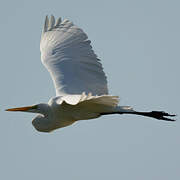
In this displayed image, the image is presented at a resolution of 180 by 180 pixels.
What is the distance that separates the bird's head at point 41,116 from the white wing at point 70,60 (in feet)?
1.04

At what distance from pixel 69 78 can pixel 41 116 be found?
2.60 ft

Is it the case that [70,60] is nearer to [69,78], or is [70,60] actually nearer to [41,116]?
[69,78]

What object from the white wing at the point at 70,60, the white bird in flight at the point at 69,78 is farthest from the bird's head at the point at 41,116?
the white wing at the point at 70,60

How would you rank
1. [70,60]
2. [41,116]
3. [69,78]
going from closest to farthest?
[41,116] < [69,78] < [70,60]

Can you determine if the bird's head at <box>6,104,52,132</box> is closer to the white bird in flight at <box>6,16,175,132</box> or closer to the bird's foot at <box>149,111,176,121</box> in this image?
the white bird in flight at <box>6,16,175,132</box>

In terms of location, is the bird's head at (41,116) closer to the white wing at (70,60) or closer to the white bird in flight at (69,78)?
the white bird in flight at (69,78)

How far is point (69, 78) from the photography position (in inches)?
343

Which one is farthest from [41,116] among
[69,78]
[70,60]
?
[70,60]

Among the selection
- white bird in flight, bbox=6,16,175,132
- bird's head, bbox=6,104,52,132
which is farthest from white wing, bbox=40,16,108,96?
bird's head, bbox=6,104,52,132

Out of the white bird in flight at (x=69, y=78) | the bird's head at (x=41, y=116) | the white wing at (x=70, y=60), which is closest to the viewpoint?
the white bird in flight at (x=69, y=78)

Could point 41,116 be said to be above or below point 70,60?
below

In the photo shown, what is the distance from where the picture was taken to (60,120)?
27.3 ft

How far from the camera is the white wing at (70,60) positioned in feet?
28.3

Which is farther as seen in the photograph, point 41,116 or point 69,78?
point 69,78
